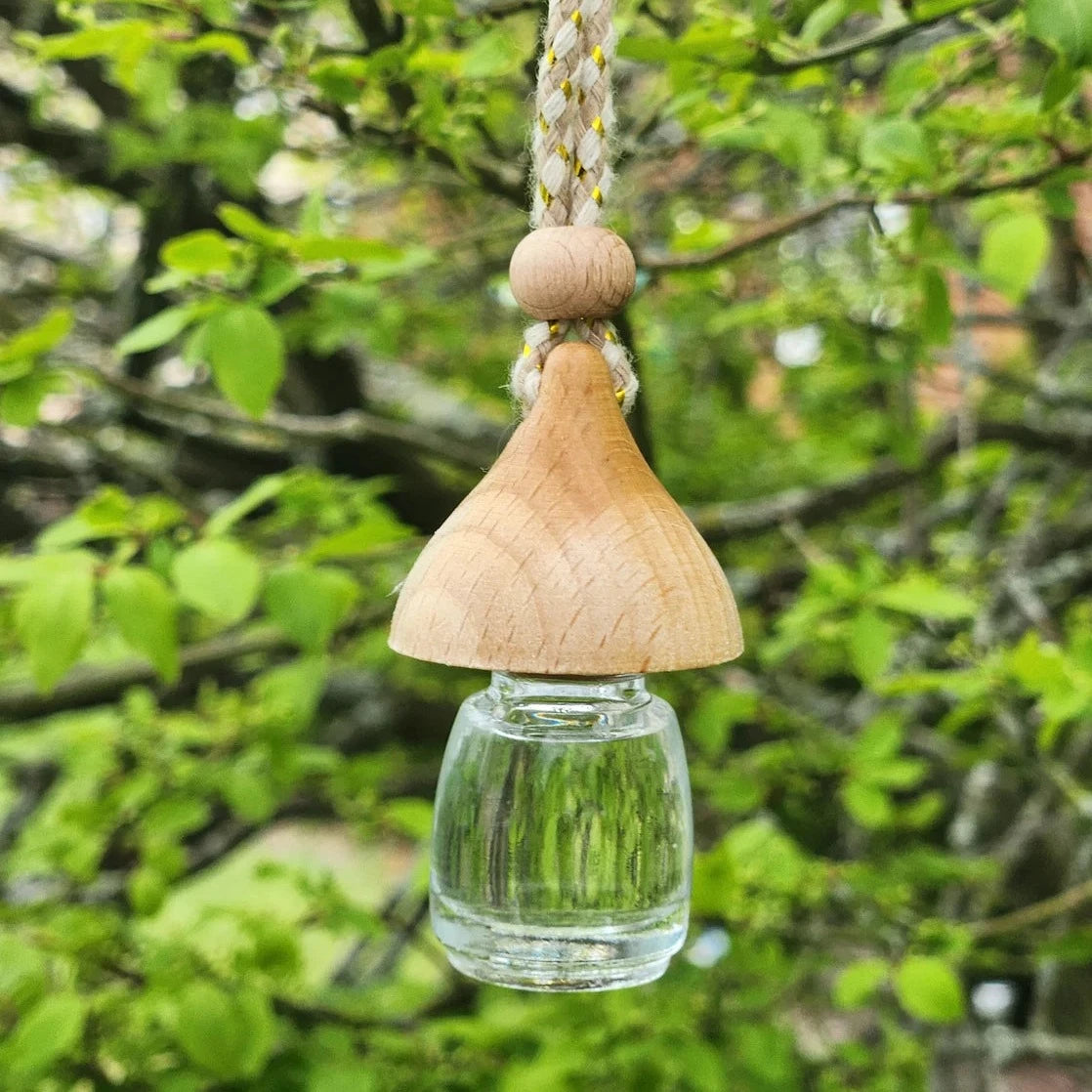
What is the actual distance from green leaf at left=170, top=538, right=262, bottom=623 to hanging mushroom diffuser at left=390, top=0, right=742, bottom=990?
505 mm

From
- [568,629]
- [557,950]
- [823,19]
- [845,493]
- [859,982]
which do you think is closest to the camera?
[568,629]

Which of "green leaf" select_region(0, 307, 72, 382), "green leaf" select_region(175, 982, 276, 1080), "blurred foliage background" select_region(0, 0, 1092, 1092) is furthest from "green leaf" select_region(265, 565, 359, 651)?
"green leaf" select_region(175, 982, 276, 1080)

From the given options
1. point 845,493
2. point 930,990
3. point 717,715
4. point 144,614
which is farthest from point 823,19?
point 845,493

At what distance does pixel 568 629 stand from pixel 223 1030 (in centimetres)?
117

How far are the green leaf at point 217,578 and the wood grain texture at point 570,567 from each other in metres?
0.56

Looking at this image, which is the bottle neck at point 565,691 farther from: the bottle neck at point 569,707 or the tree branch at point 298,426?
the tree branch at point 298,426

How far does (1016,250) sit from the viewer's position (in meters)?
1.50

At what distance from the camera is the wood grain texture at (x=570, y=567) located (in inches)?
28.5

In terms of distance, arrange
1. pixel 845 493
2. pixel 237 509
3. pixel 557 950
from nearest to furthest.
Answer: pixel 557 950 → pixel 237 509 → pixel 845 493

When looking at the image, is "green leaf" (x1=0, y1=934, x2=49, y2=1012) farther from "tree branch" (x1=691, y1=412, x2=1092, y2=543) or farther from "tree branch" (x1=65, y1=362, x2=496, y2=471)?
"tree branch" (x1=691, y1=412, x2=1092, y2=543)

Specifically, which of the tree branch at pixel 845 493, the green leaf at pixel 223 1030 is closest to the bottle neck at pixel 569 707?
the green leaf at pixel 223 1030

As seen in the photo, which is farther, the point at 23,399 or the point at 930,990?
the point at 930,990

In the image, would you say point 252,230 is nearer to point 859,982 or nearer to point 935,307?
point 935,307

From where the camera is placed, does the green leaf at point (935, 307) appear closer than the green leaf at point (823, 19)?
No
